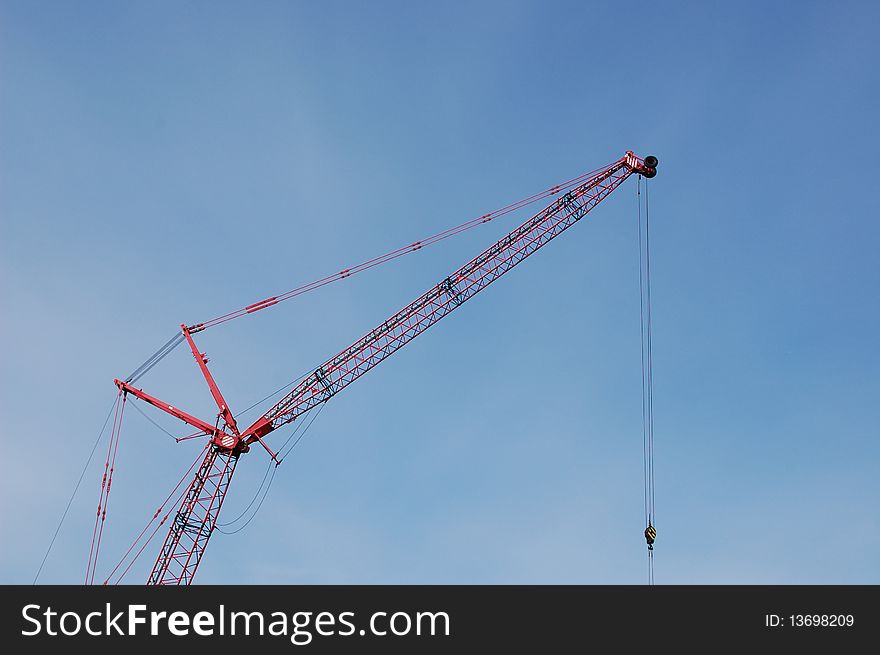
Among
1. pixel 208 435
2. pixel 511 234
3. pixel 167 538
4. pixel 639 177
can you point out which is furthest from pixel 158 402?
pixel 639 177

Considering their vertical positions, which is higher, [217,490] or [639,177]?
[639,177]

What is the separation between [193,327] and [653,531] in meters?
49.9

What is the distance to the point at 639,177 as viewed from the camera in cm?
8825

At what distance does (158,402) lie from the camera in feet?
266

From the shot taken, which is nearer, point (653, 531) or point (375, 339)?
point (653, 531)

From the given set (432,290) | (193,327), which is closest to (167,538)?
(193,327)

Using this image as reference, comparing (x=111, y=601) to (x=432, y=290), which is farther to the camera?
(x=432, y=290)

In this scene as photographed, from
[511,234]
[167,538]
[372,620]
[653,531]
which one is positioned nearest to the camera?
[372,620]

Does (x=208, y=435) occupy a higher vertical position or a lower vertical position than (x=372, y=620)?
higher

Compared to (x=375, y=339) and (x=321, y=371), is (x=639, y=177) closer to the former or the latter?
(x=375, y=339)

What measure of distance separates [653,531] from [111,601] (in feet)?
145

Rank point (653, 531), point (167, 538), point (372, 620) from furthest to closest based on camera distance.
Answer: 1. point (167, 538)
2. point (653, 531)
3. point (372, 620)

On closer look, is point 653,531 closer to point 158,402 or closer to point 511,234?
point 511,234

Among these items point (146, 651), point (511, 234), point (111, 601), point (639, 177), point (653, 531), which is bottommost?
point (146, 651)
